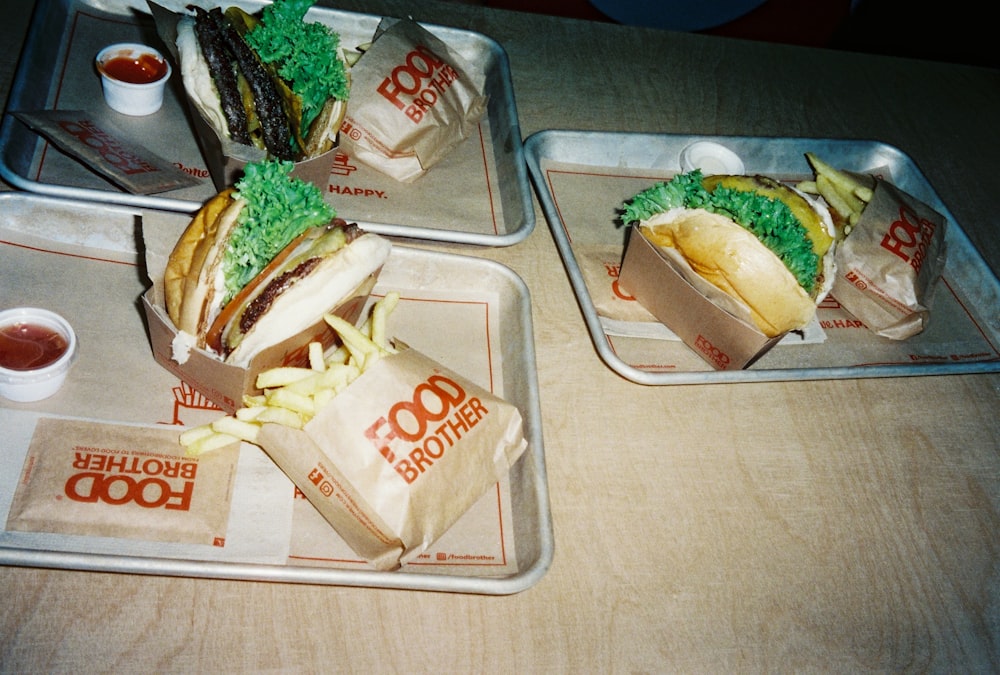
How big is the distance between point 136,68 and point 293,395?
144cm

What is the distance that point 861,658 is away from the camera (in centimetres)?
165

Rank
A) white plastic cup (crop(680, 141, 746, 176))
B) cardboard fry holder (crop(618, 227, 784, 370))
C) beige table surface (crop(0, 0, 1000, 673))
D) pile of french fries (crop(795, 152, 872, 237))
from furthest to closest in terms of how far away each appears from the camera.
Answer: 1. white plastic cup (crop(680, 141, 746, 176))
2. pile of french fries (crop(795, 152, 872, 237))
3. cardboard fry holder (crop(618, 227, 784, 370))
4. beige table surface (crop(0, 0, 1000, 673))

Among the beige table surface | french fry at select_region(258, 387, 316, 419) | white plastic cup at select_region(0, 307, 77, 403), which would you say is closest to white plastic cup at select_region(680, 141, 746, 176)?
the beige table surface

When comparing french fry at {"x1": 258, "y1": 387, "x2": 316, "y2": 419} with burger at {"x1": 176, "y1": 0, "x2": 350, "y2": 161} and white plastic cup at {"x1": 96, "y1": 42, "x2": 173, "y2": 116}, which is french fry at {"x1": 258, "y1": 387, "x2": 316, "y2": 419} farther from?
white plastic cup at {"x1": 96, "y1": 42, "x2": 173, "y2": 116}

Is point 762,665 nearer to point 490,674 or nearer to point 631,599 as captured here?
point 631,599

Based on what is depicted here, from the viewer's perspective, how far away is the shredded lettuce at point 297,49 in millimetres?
2045

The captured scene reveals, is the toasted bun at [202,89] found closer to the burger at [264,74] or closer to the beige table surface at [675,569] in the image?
the burger at [264,74]

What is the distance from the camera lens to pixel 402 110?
2.37 m

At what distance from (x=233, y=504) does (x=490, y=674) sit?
24.4 inches

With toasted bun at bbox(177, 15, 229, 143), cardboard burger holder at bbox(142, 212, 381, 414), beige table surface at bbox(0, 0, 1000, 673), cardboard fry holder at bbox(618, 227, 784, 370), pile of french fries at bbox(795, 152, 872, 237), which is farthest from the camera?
pile of french fries at bbox(795, 152, 872, 237)

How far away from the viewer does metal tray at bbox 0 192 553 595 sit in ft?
4.67

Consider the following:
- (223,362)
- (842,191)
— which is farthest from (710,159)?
(223,362)

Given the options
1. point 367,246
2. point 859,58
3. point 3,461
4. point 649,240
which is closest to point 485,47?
point 649,240

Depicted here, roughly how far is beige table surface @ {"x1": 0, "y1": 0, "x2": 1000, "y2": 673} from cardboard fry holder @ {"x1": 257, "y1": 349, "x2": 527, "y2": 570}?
0.46ft
